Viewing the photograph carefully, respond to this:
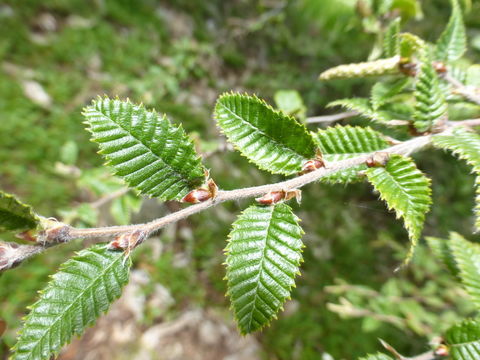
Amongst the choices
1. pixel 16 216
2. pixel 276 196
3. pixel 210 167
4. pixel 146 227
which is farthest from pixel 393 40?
pixel 210 167

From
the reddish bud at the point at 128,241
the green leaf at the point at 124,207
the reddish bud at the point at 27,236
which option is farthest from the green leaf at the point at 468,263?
the green leaf at the point at 124,207

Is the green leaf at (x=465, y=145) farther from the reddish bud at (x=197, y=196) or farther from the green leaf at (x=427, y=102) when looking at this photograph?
the reddish bud at (x=197, y=196)

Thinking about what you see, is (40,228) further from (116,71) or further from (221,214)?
(116,71)

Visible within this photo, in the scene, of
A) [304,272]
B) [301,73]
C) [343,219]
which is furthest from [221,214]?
[301,73]

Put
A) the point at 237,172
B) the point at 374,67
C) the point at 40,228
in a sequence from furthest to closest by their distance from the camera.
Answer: the point at 237,172, the point at 374,67, the point at 40,228

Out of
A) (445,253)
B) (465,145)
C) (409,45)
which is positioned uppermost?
(409,45)

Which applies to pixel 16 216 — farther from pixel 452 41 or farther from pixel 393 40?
pixel 452 41
